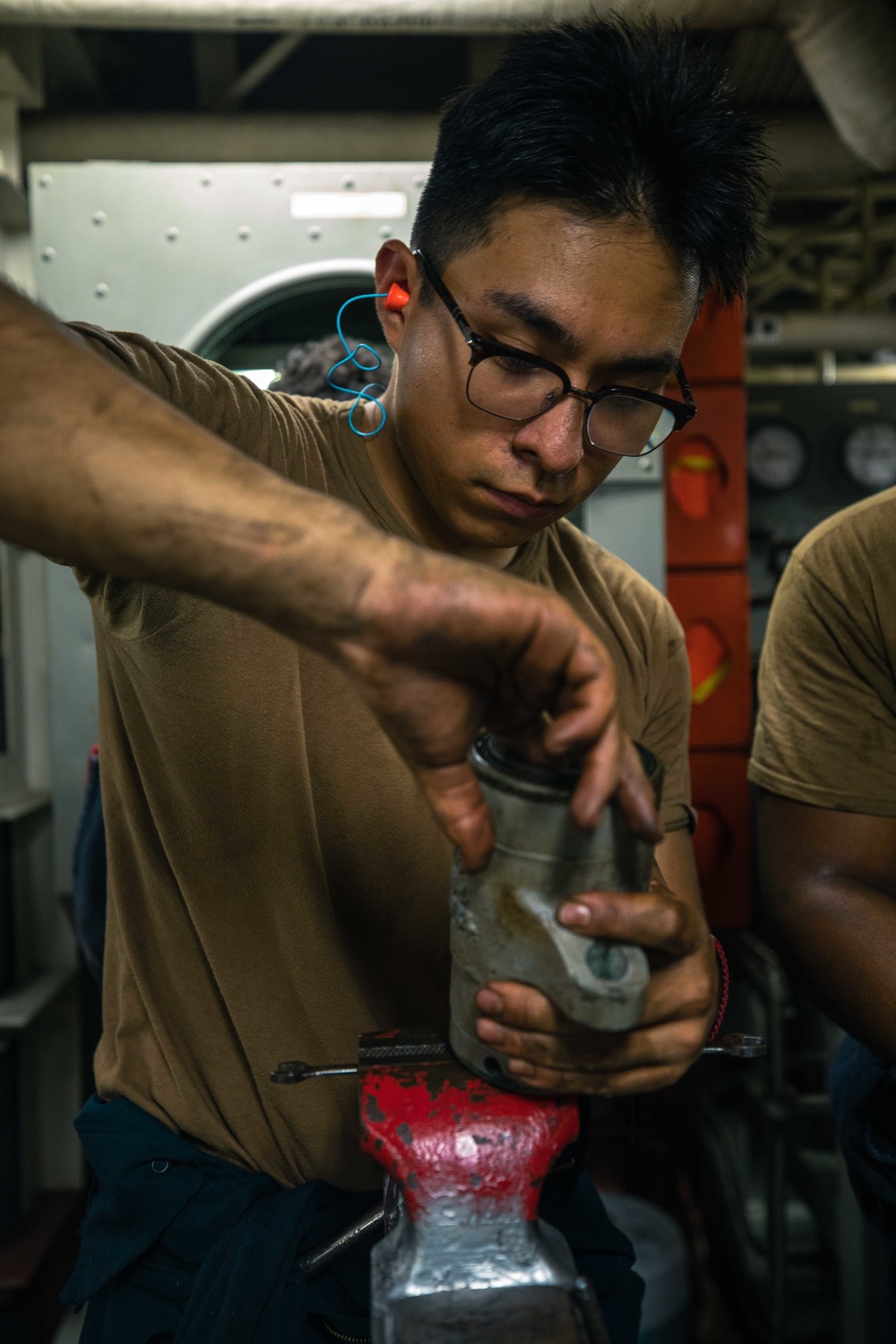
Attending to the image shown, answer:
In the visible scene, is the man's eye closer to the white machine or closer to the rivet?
the rivet

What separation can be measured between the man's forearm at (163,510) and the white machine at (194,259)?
64.6 inches

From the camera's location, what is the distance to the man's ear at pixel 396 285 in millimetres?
1062

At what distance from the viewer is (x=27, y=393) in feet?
1.88

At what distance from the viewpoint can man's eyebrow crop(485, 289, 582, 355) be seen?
0.93 metres

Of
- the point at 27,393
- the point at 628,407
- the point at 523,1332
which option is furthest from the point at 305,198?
the point at 523,1332

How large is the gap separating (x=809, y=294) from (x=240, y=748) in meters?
5.12

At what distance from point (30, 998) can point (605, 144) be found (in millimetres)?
2179

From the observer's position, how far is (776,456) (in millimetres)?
3025

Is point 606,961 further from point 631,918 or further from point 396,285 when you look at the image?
point 396,285

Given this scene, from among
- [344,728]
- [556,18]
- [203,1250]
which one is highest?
[556,18]

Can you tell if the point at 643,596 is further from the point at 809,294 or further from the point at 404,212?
the point at 809,294

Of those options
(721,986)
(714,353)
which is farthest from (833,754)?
(714,353)

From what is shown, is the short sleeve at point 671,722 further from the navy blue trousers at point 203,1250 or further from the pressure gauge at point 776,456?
the pressure gauge at point 776,456

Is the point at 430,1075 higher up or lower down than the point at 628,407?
lower down
